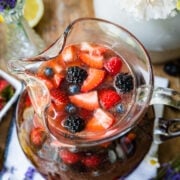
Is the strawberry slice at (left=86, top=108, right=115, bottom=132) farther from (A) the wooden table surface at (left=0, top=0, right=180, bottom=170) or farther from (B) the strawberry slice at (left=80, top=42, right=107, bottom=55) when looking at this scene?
(A) the wooden table surface at (left=0, top=0, right=180, bottom=170)

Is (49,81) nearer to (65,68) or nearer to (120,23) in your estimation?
(65,68)

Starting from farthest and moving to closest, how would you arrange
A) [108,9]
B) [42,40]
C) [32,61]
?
[42,40] < [108,9] < [32,61]

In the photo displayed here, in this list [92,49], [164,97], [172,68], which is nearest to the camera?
[164,97]

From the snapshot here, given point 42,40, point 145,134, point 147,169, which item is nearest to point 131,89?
point 145,134

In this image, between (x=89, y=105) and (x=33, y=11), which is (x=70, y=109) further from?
(x=33, y=11)

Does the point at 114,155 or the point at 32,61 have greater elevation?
the point at 32,61

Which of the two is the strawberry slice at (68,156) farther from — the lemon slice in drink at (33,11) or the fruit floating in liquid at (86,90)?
the lemon slice in drink at (33,11)

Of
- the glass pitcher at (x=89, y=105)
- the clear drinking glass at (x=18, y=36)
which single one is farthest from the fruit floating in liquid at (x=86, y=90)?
the clear drinking glass at (x=18, y=36)

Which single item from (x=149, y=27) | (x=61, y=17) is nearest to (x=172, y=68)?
(x=149, y=27)
